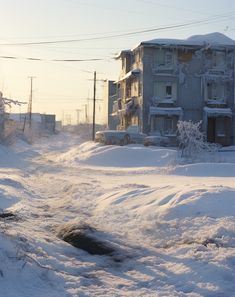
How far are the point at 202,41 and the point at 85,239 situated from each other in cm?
3838

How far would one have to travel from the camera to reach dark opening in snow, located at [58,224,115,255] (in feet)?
29.6

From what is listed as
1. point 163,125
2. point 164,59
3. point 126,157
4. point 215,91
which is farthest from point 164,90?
point 126,157

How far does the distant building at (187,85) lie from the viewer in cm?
4497

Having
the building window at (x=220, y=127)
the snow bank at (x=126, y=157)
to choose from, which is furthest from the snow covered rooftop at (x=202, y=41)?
the snow bank at (x=126, y=157)

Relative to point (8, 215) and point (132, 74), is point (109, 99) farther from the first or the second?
point (8, 215)

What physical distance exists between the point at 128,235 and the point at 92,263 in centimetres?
208

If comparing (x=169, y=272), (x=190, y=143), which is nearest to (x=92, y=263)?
(x=169, y=272)

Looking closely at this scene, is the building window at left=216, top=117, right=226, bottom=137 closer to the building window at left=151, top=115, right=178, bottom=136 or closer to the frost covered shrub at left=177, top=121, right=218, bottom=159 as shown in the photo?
the building window at left=151, top=115, right=178, bottom=136

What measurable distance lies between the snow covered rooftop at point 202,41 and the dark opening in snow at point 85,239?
3547cm

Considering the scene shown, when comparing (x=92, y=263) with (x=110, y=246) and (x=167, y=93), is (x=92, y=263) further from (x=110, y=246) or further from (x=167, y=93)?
(x=167, y=93)

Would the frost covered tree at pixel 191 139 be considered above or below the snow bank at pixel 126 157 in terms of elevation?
above

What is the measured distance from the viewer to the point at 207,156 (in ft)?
99.6

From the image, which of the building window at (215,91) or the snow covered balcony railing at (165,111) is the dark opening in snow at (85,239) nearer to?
the snow covered balcony railing at (165,111)

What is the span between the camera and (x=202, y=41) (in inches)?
1791
